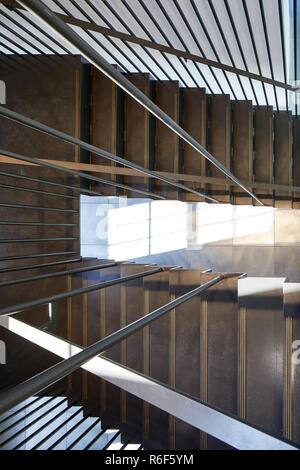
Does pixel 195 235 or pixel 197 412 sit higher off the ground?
pixel 195 235

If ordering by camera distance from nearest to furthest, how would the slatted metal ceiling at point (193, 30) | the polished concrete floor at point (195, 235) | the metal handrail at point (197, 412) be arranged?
the metal handrail at point (197, 412)
the slatted metal ceiling at point (193, 30)
the polished concrete floor at point (195, 235)

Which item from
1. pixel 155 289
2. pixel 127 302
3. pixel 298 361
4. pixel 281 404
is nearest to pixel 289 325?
pixel 298 361

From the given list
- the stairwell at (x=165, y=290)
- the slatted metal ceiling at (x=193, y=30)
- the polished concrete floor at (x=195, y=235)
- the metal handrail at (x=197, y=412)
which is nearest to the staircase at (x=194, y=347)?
the stairwell at (x=165, y=290)

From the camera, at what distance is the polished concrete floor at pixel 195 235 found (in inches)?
185

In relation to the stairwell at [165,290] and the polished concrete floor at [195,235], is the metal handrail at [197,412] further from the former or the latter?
the polished concrete floor at [195,235]

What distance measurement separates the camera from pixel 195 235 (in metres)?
4.93

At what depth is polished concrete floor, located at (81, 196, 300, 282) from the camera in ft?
15.4

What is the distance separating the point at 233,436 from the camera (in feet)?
3.62

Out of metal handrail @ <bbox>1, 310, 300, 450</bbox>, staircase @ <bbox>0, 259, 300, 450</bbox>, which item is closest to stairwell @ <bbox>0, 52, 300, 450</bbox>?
staircase @ <bbox>0, 259, 300, 450</bbox>

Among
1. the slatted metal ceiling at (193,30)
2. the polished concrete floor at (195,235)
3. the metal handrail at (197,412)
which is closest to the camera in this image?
the metal handrail at (197,412)

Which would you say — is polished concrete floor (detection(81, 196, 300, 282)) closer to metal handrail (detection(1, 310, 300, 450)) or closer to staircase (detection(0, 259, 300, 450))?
staircase (detection(0, 259, 300, 450))

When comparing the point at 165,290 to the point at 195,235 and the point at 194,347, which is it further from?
the point at 195,235

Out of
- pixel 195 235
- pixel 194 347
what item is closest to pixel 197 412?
pixel 194 347

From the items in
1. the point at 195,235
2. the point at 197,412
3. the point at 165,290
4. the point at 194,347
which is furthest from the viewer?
the point at 195,235
